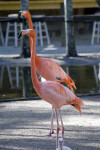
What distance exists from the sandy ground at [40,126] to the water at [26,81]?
33.4 inches

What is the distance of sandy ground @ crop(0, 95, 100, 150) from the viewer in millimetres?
4668

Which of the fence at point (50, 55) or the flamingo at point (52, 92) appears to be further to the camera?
the fence at point (50, 55)

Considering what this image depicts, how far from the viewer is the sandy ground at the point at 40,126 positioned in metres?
4.67

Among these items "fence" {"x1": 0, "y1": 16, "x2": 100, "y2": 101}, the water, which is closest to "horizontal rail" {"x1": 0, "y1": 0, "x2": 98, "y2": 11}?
"fence" {"x1": 0, "y1": 16, "x2": 100, "y2": 101}

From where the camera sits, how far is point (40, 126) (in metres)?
5.41

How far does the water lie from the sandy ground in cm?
85

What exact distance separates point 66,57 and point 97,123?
18.5 feet

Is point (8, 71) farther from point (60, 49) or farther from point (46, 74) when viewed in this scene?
point (46, 74)

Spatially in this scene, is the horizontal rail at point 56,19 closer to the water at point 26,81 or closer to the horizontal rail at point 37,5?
the water at point 26,81

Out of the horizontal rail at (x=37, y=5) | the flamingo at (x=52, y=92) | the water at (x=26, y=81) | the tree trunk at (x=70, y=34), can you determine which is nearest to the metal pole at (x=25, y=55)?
the water at (x=26, y=81)

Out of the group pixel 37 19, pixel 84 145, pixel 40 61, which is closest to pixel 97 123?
pixel 84 145

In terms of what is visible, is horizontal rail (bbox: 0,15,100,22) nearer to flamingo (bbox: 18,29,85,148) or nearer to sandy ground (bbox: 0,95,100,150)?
sandy ground (bbox: 0,95,100,150)

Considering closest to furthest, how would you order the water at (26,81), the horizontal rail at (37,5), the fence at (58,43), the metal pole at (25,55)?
the water at (26,81), the metal pole at (25,55), the fence at (58,43), the horizontal rail at (37,5)

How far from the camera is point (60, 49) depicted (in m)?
12.5
